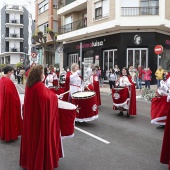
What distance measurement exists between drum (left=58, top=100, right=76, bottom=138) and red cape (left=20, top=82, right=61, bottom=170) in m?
0.30

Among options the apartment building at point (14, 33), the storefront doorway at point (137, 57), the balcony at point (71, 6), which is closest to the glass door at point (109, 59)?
the storefront doorway at point (137, 57)

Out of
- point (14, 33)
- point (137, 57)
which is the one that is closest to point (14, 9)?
point (14, 33)

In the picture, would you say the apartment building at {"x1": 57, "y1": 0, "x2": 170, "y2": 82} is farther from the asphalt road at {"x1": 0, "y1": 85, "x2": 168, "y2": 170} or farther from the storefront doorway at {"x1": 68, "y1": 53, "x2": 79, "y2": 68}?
the asphalt road at {"x1": 0, "y1": 85, "x2": 168, "y2": 170}

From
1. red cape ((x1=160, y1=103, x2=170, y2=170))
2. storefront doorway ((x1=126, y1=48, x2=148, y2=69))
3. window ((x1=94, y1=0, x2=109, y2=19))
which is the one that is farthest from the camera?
window ((x1=94, y1=0, x2=109, y2=19))

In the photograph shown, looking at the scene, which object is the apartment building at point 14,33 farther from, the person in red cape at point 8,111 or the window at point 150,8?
the person in red cape at point 8,111

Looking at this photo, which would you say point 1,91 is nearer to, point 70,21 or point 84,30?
point 84,30

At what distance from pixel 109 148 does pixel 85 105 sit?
2.30 metres

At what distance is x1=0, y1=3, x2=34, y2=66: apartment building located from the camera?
225ft

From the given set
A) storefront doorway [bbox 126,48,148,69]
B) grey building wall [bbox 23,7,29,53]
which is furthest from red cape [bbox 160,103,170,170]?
grey building wall [bbox 23,7,29,53]

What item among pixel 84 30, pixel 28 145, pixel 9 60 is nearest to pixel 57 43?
pixel 84 30

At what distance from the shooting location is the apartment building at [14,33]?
225 ft

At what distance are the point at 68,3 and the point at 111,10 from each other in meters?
9.62

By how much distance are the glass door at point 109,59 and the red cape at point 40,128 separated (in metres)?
20.6

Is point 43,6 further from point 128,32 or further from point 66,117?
point 66,117
